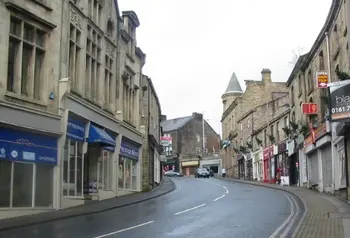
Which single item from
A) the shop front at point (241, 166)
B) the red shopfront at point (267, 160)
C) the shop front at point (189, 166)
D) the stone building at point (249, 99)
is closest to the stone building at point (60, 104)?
the red shopfront at point (267, 160)

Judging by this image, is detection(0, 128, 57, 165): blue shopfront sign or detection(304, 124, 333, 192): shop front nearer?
detection(0, 128, 57, 165): blue shopfront sign

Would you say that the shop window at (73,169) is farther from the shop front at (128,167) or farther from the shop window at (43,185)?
the shop front at (128,167)

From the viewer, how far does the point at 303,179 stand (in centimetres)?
3700

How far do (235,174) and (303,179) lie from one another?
1324 inches

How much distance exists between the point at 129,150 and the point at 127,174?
65.1 inches

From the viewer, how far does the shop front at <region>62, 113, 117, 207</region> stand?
22312 millimetres

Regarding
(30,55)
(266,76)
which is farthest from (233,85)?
(30,55)

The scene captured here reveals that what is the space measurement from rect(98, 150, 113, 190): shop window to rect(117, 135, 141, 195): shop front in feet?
4.38

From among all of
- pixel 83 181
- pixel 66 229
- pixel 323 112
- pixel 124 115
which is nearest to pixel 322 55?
pixel 323 112

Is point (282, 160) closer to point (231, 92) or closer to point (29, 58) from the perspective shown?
point (29, 58)

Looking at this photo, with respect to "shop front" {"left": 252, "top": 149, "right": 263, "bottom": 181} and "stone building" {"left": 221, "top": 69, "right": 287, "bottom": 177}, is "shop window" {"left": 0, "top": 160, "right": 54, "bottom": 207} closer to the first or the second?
"shop front" {"left": 252, "top": 149, "right": 263, "bottom": 181}

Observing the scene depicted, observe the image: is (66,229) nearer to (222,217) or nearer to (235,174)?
(222,217)

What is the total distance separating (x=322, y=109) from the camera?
99.0 feet

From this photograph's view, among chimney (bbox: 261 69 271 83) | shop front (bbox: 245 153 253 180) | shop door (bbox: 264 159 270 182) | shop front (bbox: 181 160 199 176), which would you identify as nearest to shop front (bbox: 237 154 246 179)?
shop front (bbox: 245 153 253 180)
